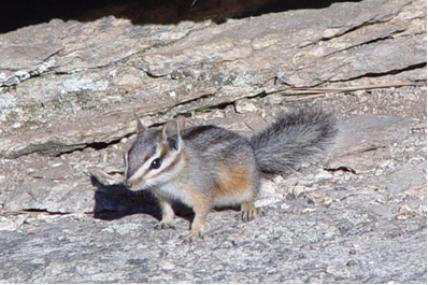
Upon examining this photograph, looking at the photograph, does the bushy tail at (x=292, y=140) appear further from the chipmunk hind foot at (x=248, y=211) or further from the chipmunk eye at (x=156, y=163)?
the chipmunk eye at (x=156, y=163)

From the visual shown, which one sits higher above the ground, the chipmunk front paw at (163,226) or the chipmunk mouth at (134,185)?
the chipmunk mouth at (134,185)

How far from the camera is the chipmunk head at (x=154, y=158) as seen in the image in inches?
245

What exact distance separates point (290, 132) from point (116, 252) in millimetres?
1547

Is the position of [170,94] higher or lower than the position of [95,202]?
higher

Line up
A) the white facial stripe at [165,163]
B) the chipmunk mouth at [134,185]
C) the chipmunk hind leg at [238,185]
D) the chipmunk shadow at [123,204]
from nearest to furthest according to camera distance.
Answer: the chipmunk mouth at [134,185] < the white facial stripe at [165,163] < the chipmunk hind leg at [238,185] < the chipmunk shadow at [123,204]

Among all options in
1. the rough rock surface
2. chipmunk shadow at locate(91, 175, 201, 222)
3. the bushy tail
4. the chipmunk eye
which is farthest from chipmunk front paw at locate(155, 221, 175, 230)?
the bushy tail

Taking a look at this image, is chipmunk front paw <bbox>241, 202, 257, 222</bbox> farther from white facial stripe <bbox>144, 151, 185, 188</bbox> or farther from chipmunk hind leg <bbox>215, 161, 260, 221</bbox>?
white facial stripe <bbox>144, 151, 185, 188</bbox>

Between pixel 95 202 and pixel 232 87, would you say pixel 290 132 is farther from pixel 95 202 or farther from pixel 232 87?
pixel 95 202

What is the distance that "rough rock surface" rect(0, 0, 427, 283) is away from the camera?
22.1 feet

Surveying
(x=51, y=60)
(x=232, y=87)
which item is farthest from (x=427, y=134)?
(x=51, y=60)

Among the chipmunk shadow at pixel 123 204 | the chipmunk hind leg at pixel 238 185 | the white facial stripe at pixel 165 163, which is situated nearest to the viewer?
the white facial stripe at pixel 165 163

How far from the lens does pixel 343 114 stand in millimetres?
7539

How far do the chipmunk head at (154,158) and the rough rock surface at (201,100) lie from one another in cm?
39

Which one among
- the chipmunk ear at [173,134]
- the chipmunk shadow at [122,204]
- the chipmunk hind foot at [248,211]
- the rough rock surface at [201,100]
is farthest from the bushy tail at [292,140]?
the chipmunk ear at [173,134]
